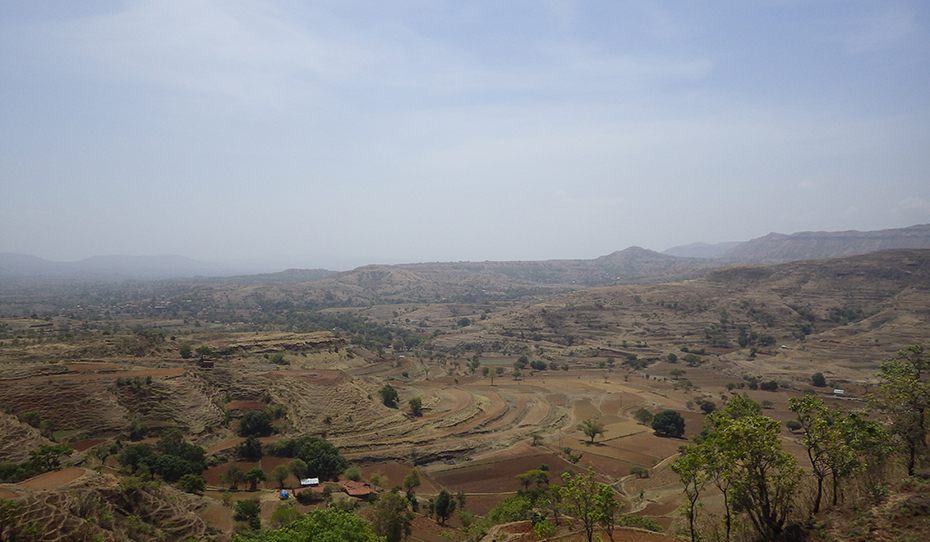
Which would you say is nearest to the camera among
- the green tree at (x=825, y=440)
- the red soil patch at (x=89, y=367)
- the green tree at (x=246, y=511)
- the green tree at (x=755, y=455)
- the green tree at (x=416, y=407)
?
the green tree at (x=755, y=455)

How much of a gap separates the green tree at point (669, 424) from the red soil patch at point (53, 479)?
201 feet

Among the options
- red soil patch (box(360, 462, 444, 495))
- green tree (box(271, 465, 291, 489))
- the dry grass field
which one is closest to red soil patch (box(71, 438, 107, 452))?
the dry grass field

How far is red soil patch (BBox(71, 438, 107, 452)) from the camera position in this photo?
40.6m

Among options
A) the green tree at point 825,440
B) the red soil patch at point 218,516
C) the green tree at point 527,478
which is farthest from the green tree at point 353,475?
the green tree at point 825,440

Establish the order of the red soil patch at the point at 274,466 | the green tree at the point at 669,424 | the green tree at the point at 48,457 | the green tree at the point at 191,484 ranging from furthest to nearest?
1. the green tree at the point at 669,424
2. the red soil patch at the point at 274,466
3. the green tree at the point at 191,484
4. the green tree at the point at 48,457

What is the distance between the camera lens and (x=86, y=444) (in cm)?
4169

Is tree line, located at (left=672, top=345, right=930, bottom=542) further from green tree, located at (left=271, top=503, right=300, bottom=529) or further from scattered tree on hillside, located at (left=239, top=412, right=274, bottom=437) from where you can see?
scattered tree on hillside, located at (left=239, top=412, right=274, bottom=437)

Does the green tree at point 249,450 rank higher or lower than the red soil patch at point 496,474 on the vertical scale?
higher

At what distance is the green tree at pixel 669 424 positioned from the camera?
6053 centimetres

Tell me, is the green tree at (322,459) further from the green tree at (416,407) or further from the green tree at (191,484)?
the green tree at (416,407)

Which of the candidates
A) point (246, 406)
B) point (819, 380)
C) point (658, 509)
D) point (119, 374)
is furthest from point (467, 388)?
point (819, 380)

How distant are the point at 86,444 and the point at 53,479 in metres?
16.5

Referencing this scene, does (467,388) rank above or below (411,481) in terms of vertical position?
below

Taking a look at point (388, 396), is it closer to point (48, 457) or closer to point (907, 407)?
point (48, 457)
